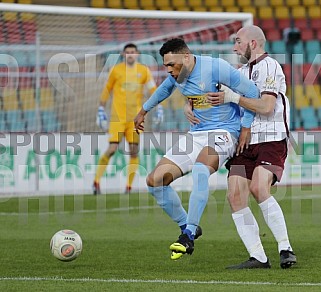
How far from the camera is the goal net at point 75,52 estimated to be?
48.1ft

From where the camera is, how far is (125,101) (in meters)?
14.6

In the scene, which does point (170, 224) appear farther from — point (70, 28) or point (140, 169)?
point (70, 28)

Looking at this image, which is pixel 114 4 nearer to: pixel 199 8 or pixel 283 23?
pixel 199 8

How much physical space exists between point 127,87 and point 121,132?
A: 83 cm

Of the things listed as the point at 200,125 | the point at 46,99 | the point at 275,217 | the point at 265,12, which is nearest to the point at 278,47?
the point at 265,12

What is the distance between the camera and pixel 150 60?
52.5ft

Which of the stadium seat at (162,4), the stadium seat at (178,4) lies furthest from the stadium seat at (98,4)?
the stadium seat at (178,4)

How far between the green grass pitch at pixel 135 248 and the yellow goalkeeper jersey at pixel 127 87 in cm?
150

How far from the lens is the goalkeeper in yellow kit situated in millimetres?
13977

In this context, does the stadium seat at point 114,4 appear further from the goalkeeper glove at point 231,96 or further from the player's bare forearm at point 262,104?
the player's bare forearm at point 262,104

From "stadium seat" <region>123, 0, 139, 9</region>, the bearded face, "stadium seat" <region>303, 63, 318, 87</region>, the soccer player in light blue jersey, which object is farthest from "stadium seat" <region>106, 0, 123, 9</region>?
the bearded face

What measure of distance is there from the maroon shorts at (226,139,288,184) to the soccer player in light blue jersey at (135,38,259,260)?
13 cm

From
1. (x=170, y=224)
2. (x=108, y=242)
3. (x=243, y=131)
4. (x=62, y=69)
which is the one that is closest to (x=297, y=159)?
(x=62, y=69)

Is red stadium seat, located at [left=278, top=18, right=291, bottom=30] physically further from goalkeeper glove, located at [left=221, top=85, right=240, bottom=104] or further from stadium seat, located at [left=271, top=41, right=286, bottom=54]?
goalkeeper glove, located at [left=221, top=85, right=240, bottom=104]
